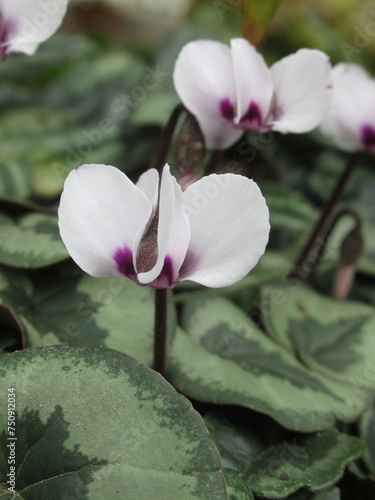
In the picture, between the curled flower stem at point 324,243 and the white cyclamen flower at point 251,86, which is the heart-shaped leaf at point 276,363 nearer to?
the curled flower stem at point 324,243

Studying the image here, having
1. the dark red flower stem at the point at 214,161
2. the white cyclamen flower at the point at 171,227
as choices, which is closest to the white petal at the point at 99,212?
the white cyclamen flower at the point at 171,227

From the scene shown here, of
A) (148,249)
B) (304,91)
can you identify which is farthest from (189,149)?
(148,249)

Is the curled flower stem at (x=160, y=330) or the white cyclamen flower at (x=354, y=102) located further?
the white cyclamen flower at (x=354, y=102)

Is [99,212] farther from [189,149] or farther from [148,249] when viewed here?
[189,149]

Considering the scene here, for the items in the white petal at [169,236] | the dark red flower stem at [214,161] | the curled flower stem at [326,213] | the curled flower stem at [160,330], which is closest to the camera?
the white petal at [169,236]

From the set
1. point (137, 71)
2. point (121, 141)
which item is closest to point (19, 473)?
point (121, 141)

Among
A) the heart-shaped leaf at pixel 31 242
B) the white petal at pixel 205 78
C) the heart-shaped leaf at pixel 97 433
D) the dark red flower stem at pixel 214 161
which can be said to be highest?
the white petal at pixel 205 78

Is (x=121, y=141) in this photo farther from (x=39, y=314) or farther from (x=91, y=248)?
(x=91, y=248)
